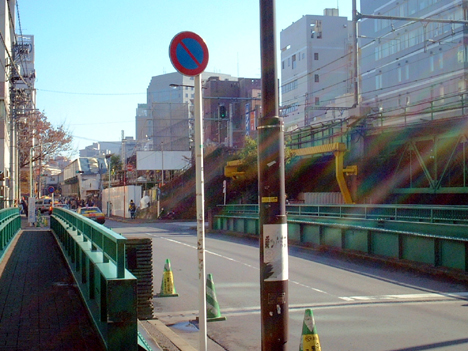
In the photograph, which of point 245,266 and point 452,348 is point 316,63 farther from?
point 452,348

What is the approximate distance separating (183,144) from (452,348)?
66572 mm

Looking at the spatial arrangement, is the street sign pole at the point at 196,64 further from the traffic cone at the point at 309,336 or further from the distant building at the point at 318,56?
the distant building at the point at 318,56

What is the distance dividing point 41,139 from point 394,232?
51112 mm

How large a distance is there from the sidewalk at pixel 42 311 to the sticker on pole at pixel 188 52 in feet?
11.0

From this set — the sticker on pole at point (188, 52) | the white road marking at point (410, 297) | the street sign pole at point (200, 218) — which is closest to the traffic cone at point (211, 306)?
the white road marking at point (410, 297)

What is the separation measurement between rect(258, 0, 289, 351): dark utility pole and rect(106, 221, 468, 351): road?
7.40 ft

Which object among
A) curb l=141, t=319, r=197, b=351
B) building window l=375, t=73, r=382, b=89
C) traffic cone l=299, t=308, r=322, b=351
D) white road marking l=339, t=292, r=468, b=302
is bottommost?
white road marking l=339, t=292, r=468, b=302

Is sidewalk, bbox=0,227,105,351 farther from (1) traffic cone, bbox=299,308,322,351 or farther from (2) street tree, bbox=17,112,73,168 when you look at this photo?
(2) street tree, bbox=17,112,73,168

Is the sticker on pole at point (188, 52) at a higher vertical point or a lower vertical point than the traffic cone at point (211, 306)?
higher

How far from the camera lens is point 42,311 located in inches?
342

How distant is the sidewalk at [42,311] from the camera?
6922 mm

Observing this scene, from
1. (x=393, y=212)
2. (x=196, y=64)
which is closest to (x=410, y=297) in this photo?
(x=196, y=64)

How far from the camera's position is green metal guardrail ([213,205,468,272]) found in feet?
47.3

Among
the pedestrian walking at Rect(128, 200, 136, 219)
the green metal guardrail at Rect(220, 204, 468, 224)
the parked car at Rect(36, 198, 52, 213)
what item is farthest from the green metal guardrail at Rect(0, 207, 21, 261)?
the parked car at Rect(36, 198, 52, 213)
